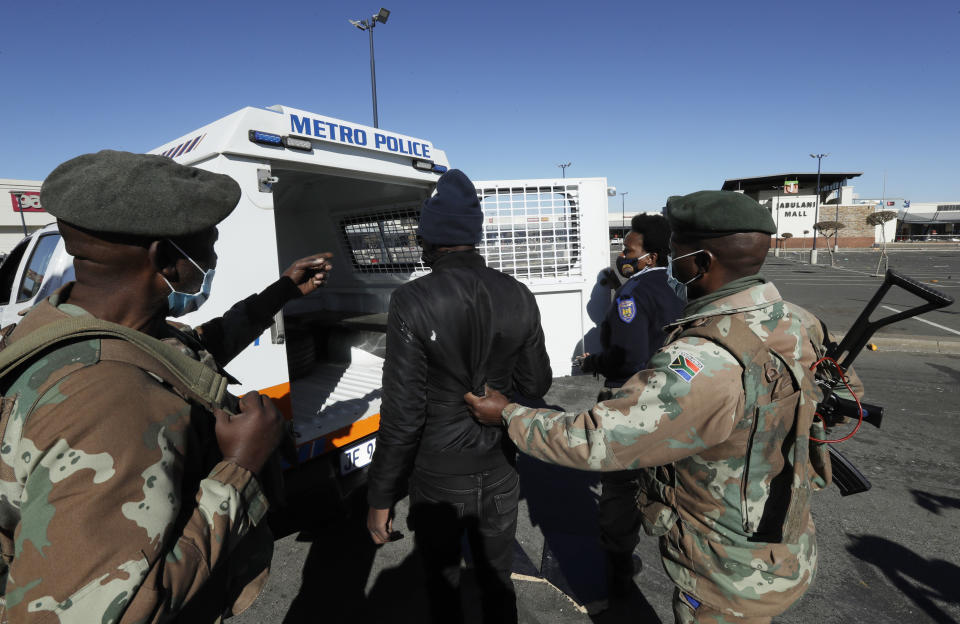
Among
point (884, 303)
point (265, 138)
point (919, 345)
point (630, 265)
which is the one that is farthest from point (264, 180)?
point (884, 303)

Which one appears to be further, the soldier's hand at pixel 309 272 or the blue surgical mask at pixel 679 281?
the soldier's hand at pixel 309 272

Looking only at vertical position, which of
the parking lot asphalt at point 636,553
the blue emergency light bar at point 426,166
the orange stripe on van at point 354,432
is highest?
the blue emergency light bar at point 426,166

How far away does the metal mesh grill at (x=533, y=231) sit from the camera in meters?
4.71

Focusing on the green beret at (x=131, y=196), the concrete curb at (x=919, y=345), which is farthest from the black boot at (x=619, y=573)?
the concrete curb at (x=919, y=345)

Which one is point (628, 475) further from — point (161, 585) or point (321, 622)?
point (161, 585)

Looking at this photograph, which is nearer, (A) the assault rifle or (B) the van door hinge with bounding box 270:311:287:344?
(A) the assault rifle

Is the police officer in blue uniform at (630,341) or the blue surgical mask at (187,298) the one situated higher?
the blue surgical mask at (187,298)

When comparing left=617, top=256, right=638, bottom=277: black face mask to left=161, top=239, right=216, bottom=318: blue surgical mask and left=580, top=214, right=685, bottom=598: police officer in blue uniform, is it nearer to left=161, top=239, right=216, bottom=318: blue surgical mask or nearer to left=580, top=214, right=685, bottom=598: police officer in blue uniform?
left=580, top=214, right=685, bottom=598: police officer in blue uniform

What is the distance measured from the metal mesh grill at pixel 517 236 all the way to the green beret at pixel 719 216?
319cm

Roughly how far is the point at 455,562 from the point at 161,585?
1.22m

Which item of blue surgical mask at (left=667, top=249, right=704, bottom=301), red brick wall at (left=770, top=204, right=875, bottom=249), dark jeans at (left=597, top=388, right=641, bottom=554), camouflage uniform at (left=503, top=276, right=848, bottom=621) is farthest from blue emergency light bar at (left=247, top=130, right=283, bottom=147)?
red brick wall at (left=770, top=204, right=875, bottom=249)

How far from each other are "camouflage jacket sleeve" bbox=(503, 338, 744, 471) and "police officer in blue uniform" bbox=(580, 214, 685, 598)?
86 cm

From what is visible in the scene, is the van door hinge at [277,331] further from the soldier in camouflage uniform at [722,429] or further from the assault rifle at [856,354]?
the assault rifle at [856,354]

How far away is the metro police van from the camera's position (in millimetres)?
2195
